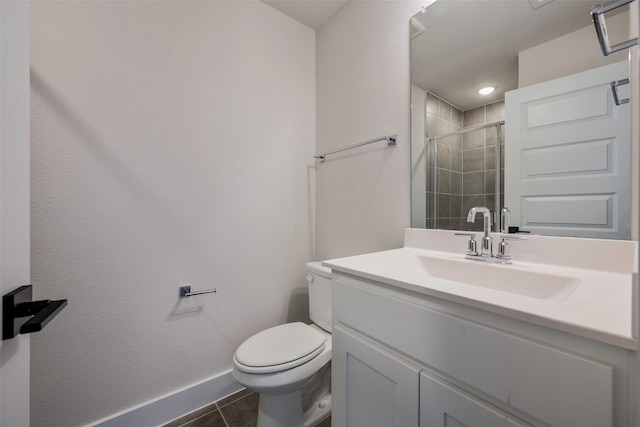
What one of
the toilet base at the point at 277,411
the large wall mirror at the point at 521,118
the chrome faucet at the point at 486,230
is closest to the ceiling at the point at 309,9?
the large wall mirror at the point at 521,118

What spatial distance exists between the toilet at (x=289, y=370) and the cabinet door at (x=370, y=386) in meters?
0.21

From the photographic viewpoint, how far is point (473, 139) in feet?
3.63

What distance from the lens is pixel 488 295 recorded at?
1.90 feet

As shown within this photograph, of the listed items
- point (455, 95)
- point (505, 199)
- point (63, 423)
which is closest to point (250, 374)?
point (63, 423)

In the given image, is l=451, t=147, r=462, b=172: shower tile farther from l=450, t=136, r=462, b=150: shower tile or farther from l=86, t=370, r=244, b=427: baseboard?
l=86, t=370, r=244, b=427: baseboard

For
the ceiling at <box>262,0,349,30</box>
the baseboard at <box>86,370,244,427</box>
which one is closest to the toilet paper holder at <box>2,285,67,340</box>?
the baseboard at <box>86,370,244,427</box>

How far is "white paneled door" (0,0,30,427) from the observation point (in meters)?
0.47

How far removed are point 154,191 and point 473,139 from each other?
150 centimetres

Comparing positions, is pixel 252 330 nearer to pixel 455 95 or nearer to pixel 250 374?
pixel 250 374

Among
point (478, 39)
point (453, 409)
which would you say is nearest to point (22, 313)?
point (453, 409)

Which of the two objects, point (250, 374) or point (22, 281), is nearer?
point (22, 281)

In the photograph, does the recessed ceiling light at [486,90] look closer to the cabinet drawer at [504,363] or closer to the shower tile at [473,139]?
the shower tile at [473,139]

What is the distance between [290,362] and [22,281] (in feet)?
2.90

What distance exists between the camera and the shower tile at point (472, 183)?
1.07 meters
